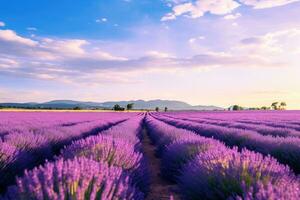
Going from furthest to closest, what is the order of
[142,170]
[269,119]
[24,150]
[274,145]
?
[269,119] → [274,145] → [24,150] → [142,170]

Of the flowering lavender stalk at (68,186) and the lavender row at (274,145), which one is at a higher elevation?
the flowering lavender stalk at (68,186)

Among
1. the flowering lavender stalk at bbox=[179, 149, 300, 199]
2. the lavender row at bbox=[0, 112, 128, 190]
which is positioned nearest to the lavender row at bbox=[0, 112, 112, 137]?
the lavender row at bbox=[0, 112, 128, 190]

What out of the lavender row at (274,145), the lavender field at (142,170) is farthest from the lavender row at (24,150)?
the lavender row at (274,145)

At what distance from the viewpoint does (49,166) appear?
105 inches

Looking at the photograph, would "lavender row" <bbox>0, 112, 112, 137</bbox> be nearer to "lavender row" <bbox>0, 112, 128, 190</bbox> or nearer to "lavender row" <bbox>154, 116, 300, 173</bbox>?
"lavender row" <bbox>0, 112, 128, 190</bbox>

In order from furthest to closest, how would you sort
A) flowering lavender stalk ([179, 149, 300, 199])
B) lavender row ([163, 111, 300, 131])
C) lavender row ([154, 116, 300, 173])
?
lavender row ([163, 111, 300, 131])
lavender row ([154, 116, 300, 173])
flowering lavender stalk ([179, 149, 300, 199])

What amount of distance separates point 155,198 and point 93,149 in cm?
Result: 125

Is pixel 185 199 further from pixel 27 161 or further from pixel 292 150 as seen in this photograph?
pixel 292 150

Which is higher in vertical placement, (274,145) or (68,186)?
(68,186)

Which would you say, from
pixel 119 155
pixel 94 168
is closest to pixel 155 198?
pixel 119 155

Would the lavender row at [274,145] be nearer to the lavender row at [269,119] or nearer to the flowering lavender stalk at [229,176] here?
the flowering lavender stalk at [229,176]

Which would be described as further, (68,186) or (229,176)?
(229,176)

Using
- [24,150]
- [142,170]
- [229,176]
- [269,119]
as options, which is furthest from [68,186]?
[269,119]

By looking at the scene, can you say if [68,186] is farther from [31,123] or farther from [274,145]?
[31,123]
